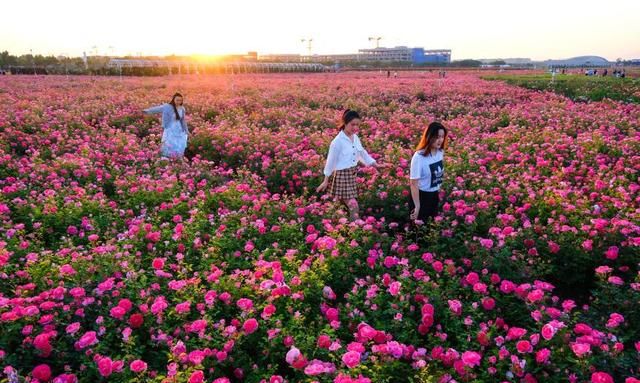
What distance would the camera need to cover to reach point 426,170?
4762mm

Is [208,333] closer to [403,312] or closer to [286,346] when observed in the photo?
[286,346]

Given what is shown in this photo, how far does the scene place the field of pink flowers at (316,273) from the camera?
9.21 feet

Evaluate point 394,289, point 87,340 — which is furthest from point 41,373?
point 394,289

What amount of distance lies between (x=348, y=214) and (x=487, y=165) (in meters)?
3.28

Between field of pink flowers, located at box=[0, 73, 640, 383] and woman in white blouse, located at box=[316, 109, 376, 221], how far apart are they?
359 millimetres

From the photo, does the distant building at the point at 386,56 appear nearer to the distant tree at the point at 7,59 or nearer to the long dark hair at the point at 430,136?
the distant tree at the point at 7,59

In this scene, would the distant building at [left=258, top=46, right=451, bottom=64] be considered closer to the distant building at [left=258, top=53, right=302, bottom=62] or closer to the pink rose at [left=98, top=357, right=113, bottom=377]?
the distant building at [left=258, top=53, right=302, bottom=62]

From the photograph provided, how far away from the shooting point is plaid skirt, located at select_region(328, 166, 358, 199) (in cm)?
546

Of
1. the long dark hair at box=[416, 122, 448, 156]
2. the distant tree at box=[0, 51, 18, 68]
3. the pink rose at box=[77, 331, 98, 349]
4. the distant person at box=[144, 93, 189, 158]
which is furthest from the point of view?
the distant tree at box=[0, 51, 18, 68]

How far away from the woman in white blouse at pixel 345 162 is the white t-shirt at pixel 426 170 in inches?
35.3

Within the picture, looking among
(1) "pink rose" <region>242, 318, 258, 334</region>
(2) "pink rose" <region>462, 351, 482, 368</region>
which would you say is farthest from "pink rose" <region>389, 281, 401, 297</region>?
(1) "pink rose" <region>242, 318, 258, 334</region>

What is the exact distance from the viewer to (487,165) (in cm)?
759

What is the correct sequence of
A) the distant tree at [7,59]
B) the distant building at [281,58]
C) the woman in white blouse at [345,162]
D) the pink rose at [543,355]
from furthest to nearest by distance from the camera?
the distant building at [281,58] < the distant tree at [7,59] < the woman in white blouse at [345,162] < the pink rose at [543,355]

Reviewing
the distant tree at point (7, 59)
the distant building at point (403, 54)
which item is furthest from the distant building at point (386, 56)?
the distant tree at point (7, 59)
